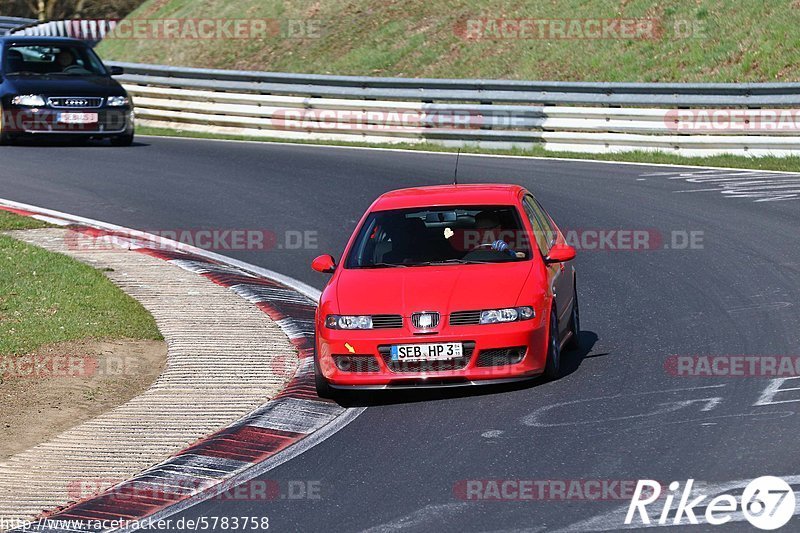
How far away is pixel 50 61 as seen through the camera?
24.6m

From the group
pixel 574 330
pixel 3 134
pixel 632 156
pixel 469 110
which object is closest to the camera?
pixel 574 330

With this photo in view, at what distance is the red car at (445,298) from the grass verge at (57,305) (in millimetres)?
2447

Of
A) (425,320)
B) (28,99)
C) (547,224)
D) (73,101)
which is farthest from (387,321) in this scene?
(28,99)

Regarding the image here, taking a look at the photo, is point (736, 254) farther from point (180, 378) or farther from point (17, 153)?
point (17, 153)

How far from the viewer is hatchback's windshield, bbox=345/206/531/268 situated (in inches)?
407

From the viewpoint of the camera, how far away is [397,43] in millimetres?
32438

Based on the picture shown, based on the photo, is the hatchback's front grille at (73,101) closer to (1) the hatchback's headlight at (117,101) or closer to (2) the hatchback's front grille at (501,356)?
(1) the hatchback's headlight at (117,101)

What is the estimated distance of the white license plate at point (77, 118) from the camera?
77.1 feet

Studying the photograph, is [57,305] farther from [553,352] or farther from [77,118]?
[77,118]

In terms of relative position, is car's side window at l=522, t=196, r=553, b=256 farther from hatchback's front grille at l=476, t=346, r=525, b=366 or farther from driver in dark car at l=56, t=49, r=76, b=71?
driver in dark car at l=56, t=49, r=76, b=71

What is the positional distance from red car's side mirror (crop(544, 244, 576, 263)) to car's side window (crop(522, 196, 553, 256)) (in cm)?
18

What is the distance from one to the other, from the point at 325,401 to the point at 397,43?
77.5 ft

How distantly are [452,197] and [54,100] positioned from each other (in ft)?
46.9

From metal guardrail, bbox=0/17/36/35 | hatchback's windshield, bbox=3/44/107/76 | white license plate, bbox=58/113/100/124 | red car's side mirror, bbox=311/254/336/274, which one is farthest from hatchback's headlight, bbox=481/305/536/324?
metal guardrail, bbox=0/17/36/35
